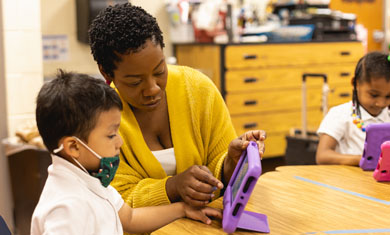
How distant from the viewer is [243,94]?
413 centimetres

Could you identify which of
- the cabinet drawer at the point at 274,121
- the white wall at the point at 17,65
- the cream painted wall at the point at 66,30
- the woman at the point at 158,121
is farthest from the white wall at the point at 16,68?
the cabinet drawer at the point at 274,121

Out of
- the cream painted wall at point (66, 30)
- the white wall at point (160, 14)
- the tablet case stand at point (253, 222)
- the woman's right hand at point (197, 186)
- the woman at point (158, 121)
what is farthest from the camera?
the white wall at point (160, 14)

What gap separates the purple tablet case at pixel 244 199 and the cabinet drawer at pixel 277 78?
118 inches

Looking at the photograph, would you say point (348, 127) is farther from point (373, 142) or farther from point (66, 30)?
point (66, 30)

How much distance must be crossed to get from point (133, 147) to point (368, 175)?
72 cm

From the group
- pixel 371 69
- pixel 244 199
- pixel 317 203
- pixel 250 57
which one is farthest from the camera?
pixel 250 57

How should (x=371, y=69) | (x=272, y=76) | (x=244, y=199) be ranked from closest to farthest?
(x=244, y=199) → (x=371, y=69) → (x=272, y=76)

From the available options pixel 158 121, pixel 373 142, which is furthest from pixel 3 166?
pixel 373 142

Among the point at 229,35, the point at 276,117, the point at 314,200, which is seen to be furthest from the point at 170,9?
the point at 314,200

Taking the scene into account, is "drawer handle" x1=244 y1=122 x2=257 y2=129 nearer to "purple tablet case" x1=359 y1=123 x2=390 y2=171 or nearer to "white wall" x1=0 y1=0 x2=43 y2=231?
"white wall" x1=0 y1=0 x2=43 y2=231

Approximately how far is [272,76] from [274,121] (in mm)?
400

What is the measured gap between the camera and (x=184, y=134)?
4.78ft

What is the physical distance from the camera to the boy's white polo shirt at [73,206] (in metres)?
0.92

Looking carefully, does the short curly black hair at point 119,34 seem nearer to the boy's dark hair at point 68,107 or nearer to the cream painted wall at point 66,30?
the boy's dark hair at point 68,107
